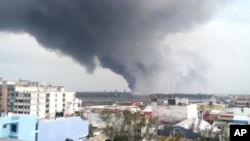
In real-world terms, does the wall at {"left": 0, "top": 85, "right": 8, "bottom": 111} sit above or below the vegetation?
above

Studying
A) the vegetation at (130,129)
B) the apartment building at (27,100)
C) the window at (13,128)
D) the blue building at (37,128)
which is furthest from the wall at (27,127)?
the apartment building at (27,100)

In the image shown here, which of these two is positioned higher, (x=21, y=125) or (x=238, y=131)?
(x=238, y=131)

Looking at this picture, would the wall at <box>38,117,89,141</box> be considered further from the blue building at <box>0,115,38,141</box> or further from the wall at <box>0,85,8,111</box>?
the wall at <box>0,85,8,111</box>

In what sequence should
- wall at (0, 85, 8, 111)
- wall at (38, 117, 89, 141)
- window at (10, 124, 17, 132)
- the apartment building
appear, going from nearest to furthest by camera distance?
window at (10, 124, 17, 132) < wall at (38, 117, 89, 141) < the apartment building < wall at (0, 85, 8, 111)

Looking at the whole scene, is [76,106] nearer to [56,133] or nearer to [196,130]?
[196,130]

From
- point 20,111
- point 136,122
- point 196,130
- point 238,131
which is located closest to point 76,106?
point 20,111

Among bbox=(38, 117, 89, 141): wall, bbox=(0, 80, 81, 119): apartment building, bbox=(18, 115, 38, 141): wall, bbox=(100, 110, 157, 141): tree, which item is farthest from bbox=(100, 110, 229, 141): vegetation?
bbox=(0, 80, 81, 119): apartment building

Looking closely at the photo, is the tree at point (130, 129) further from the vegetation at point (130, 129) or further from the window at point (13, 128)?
the window at point (13, 128)
